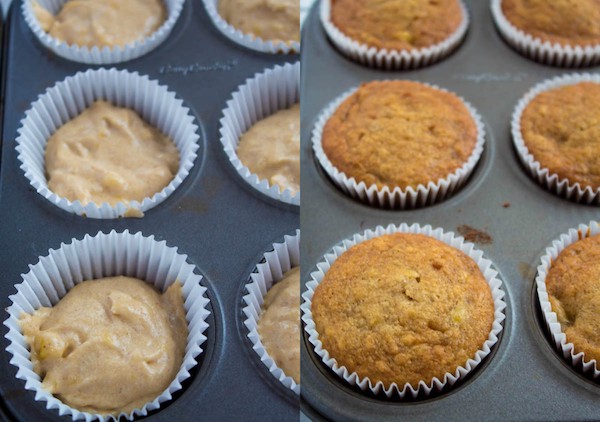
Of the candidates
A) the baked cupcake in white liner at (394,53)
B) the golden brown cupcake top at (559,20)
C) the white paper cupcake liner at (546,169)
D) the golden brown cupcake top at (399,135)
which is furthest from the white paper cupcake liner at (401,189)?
the golden brown cupcake top at (559,20)

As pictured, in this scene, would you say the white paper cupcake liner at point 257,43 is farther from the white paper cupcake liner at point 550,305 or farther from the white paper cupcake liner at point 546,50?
the white paper cupcake liner at point 550,305

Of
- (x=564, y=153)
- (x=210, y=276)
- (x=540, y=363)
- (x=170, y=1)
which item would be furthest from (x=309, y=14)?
(x=540, y=363)

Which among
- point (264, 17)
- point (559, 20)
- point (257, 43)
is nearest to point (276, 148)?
point (257, 43)

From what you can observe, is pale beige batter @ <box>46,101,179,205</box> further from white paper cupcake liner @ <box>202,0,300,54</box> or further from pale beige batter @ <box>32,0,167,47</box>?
white paper cupcake liner @ <box>202,0,300,54</box>

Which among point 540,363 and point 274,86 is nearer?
point 540,363

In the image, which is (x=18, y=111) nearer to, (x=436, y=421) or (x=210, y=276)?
(x=210, y=276)

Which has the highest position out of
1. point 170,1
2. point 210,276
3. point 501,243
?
point 170,1

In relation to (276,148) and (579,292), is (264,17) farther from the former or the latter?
(579,292)
